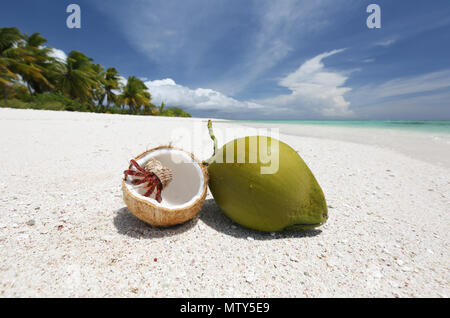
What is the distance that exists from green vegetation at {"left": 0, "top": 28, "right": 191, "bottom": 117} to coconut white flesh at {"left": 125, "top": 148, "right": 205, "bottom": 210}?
58.8 ft

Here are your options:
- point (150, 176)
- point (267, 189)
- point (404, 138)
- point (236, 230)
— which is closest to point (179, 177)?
point (150, 176)

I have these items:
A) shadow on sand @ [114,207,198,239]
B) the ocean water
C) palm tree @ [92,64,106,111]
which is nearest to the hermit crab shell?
shadow on sand @ [114,207,198,239]

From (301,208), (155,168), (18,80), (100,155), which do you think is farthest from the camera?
(18,80)

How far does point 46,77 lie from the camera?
23078 millimetres

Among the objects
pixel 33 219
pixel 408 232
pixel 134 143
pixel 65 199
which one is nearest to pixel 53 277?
pixel 33 219

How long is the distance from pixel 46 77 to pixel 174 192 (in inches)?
1216

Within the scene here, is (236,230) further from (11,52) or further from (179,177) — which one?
(11,52)

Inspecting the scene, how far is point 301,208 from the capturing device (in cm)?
139

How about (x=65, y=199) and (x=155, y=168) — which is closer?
(x=155, y=168)

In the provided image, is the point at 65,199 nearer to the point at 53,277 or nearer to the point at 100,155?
the point at 53,277

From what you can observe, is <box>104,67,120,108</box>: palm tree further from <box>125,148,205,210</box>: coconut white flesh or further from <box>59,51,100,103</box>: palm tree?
<box>125,148,205,210</box>: coconut white flesh

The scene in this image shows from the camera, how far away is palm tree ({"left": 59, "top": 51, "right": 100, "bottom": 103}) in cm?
2305

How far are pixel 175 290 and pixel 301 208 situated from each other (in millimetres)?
927
